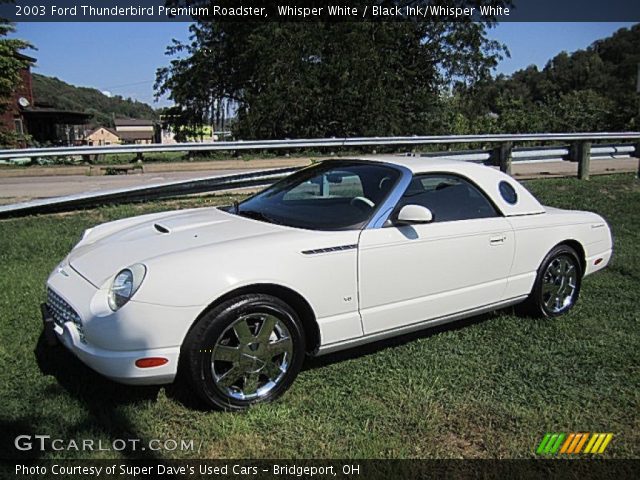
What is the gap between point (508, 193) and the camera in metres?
4.31

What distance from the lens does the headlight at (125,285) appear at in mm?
2791

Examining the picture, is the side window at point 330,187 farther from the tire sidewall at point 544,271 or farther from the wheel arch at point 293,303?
the tire sidewall at point 544,271

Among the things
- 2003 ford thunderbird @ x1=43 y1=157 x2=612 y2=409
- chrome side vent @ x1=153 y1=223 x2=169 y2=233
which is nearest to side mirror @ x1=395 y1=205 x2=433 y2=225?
2003 ford thunderbird @ x1=43 y1=157 x2=612 y2=409

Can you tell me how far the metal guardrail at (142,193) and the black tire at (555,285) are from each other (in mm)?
4893

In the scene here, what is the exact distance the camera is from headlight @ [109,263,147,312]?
279 centimetres

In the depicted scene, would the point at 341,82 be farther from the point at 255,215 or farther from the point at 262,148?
the point at 255,215

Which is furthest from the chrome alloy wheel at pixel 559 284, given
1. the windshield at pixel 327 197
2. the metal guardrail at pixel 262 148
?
the metal guardrail at pixel 262 148

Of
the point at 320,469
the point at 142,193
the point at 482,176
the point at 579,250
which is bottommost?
the point at 320,469

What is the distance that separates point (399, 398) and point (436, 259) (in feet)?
3.19

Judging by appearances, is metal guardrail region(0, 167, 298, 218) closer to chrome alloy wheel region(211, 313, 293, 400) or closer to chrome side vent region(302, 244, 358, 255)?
chrome side vent region(302, 244, 358, 255)

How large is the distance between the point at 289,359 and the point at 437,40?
26.4m

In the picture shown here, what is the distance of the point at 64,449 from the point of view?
106 inches

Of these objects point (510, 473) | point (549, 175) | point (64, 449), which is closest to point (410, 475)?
point (510, 473)

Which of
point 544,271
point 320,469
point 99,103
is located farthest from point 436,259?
point 99,103
